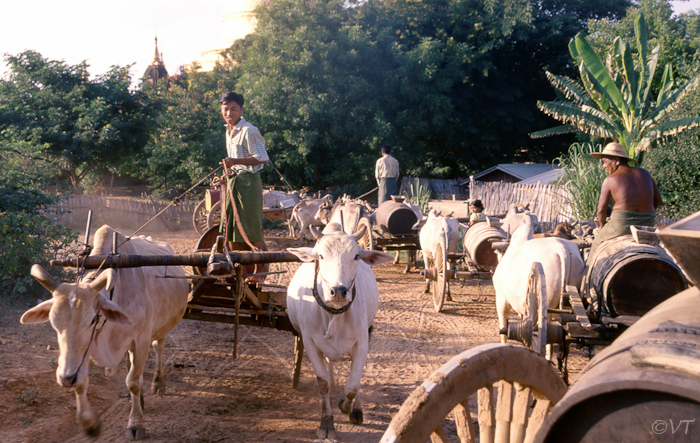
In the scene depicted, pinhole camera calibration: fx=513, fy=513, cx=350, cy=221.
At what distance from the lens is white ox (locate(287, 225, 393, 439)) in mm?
3930

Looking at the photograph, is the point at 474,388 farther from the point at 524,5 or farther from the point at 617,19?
the point at 617,19

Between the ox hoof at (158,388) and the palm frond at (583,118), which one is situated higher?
the palm frond at (583,118)

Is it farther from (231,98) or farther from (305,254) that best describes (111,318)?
(231,98)

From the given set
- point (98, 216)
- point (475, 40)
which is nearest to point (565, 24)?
point (475, 40)

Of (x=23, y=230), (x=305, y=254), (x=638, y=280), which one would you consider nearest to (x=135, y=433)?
(x=305, y=254)

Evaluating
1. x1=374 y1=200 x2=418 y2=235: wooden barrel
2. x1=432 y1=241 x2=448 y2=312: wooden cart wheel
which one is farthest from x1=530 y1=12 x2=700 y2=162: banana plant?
x1=432 y1=241 x2=448 y2=312: wooden cart wheel

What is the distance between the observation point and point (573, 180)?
41.4 ft

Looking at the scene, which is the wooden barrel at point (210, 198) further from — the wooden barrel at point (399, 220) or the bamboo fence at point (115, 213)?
the bamboo fence at point (115, 213)

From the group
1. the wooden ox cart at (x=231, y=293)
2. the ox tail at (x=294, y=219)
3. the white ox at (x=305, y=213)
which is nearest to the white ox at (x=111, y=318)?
the wooden ox cart at (x=231, y=293)

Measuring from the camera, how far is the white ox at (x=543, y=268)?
16.3 feet

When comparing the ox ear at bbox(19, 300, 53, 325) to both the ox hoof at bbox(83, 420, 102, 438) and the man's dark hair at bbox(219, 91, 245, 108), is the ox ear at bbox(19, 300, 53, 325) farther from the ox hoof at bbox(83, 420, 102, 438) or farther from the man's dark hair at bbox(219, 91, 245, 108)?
the man's dark hair at bbox(219, 91, 245, 108)

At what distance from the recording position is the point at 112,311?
11.5 feet

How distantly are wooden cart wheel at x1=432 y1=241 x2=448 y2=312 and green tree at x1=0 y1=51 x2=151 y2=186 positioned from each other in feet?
44.9

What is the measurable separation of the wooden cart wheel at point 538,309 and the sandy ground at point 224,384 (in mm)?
1587
